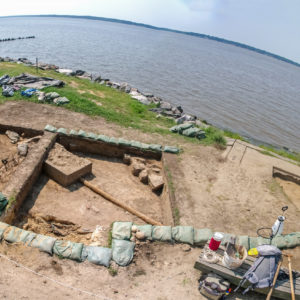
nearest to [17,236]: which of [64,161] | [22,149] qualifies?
[64,161]

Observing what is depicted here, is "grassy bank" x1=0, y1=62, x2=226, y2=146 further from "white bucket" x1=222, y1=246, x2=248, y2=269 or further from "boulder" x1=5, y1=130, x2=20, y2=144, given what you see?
"white bucket" x1=222, y1=246, x2=248, y2=269

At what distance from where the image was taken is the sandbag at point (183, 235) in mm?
5945

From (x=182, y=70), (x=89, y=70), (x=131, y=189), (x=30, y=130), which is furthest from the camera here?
(x=182, y=70)

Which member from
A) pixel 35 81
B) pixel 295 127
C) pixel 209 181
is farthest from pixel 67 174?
pixel 295 127

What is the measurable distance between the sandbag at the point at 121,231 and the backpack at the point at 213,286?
202cm

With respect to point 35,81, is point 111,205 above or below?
below

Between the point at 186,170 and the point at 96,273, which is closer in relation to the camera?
the point at 96,273

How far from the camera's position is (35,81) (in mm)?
15203

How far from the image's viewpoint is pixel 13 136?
10.2m

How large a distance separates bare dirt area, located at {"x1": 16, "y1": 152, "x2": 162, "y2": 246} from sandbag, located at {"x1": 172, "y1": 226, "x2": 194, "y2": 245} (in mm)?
1772

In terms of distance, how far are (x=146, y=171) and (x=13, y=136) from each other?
19.3 feet

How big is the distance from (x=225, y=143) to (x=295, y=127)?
1377 cm

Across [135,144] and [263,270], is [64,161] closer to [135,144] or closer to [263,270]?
[135,144]

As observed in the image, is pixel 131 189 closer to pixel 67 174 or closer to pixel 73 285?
pixel 67 174
